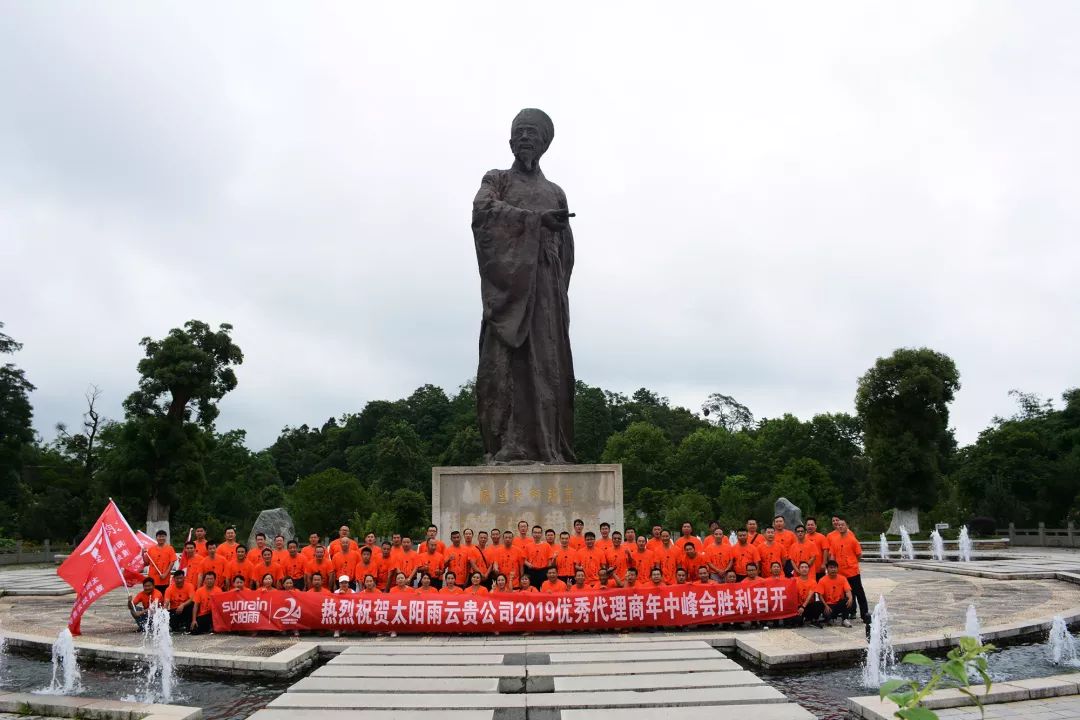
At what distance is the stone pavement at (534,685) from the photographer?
19.2 feet

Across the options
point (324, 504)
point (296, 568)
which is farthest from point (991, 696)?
point (324, 504)

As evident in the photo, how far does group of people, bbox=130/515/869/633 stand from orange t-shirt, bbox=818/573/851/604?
0.08 metres

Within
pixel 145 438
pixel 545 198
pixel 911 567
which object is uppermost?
pixel 545 198

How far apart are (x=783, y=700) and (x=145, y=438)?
95.0ft

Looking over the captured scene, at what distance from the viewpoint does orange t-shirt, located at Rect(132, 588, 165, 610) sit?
32.9 feet

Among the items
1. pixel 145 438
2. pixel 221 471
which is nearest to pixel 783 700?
pixel 145 438

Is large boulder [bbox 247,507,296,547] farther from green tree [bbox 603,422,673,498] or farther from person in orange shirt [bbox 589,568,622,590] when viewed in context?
green tree [bbox 603,422,673,498]

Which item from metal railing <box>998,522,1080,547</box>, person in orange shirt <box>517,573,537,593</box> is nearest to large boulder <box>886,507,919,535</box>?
metal railing <box>998,522,1080,547</box>

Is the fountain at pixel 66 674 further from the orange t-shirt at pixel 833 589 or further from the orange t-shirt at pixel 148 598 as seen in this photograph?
the orange t-shirt at pixel 833 589

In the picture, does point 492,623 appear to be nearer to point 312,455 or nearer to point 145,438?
point 145,438

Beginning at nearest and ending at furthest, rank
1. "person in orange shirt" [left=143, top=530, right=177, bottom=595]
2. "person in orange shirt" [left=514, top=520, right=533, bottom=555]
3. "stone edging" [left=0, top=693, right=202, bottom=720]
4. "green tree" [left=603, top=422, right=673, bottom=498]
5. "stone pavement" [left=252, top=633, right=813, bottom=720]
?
"stone pavement" [left=252, top=633, right=813, bottom=720]
"stone edging" [left=0, top=693, right=202, bottom=720]
"person in orange shirt" [left=143, top=530, right=177, bottom=595]
"person in orange shirt" [left=514, top=520, right=533, bottom=555]
"green tree" [left=603, top=422, right=673, bottom=498]

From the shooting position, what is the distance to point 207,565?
10.7 meters

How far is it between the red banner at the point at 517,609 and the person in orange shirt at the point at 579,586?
6 cm

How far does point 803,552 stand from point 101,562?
310 inches
